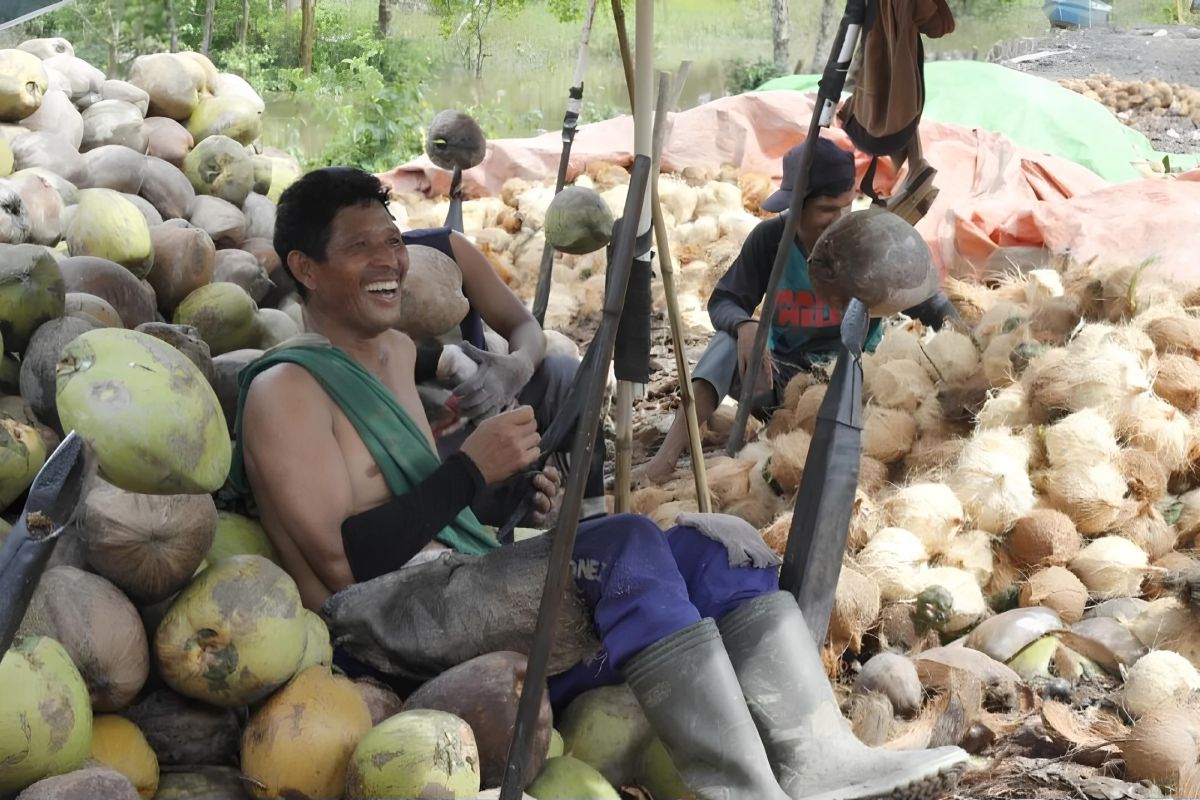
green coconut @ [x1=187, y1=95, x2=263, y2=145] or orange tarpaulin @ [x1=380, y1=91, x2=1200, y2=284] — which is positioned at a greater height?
green coconut @ [x1=187, y1=95, x2=263, y2=145]

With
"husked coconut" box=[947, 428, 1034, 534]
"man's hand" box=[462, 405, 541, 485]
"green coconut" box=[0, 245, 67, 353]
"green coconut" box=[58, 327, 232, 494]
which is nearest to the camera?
"green coconut" box=[58, 327, 232, 494]

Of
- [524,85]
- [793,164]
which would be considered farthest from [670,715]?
[524,85]

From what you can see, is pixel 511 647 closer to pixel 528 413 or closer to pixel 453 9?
pixel 528 413

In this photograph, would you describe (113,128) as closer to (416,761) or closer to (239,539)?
(239,539)

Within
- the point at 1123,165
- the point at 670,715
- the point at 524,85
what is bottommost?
the point at 524,85

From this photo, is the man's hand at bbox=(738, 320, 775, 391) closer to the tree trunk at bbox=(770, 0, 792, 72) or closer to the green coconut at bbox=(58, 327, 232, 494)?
the green coconut at bbox=(58, 327, 232, 494)

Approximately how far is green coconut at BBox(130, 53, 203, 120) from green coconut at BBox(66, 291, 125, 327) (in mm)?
2145

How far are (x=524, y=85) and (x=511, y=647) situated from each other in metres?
17.2

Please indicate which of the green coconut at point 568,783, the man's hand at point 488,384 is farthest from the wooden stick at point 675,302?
the green coconut at point 568,783

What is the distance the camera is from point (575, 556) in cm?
206

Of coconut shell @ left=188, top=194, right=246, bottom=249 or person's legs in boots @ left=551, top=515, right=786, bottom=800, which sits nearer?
person's legs in boots @ left=551, top=515, right=786, bottom=800

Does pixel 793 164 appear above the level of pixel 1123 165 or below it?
above

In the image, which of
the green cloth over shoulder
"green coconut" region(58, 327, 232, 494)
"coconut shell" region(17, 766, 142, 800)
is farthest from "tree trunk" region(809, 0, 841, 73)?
"coconut shell" region(17, 766, 142, 800)

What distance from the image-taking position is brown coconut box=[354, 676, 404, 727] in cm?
196
